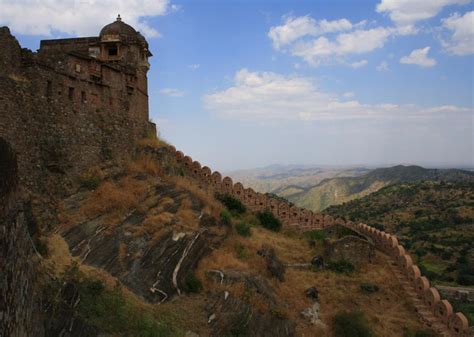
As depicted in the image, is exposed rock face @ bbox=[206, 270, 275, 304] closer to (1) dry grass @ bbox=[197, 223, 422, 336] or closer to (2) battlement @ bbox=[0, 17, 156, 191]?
(1) dry grass @ bbox=[197, 223, 422, 336]

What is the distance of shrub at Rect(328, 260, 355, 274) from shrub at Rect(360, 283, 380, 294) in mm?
1180

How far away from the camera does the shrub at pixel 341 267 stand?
786 inches

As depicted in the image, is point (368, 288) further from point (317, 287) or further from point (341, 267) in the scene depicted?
point (317, 287)

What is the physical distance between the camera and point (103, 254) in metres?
12.7

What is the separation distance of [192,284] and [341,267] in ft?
28.7

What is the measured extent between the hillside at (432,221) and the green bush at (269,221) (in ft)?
65.3

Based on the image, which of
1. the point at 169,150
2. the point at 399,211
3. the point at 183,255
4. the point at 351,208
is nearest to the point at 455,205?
the point at 399,211

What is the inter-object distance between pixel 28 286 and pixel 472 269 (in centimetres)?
4531

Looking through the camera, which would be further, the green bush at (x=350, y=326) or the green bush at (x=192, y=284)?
the green bush at (x=350, y=326)

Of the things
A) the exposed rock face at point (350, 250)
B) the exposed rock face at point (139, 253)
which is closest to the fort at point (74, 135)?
the exposed rock face at point (350, 250)

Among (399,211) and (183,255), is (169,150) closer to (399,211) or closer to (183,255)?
(183,255)

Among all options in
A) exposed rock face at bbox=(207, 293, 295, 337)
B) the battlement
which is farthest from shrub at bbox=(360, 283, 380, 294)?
the battlement

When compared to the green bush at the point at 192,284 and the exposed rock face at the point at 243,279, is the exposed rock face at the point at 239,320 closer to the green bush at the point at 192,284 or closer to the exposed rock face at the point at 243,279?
the green bush at the point at 192,284

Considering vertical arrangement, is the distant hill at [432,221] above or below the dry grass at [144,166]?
below
